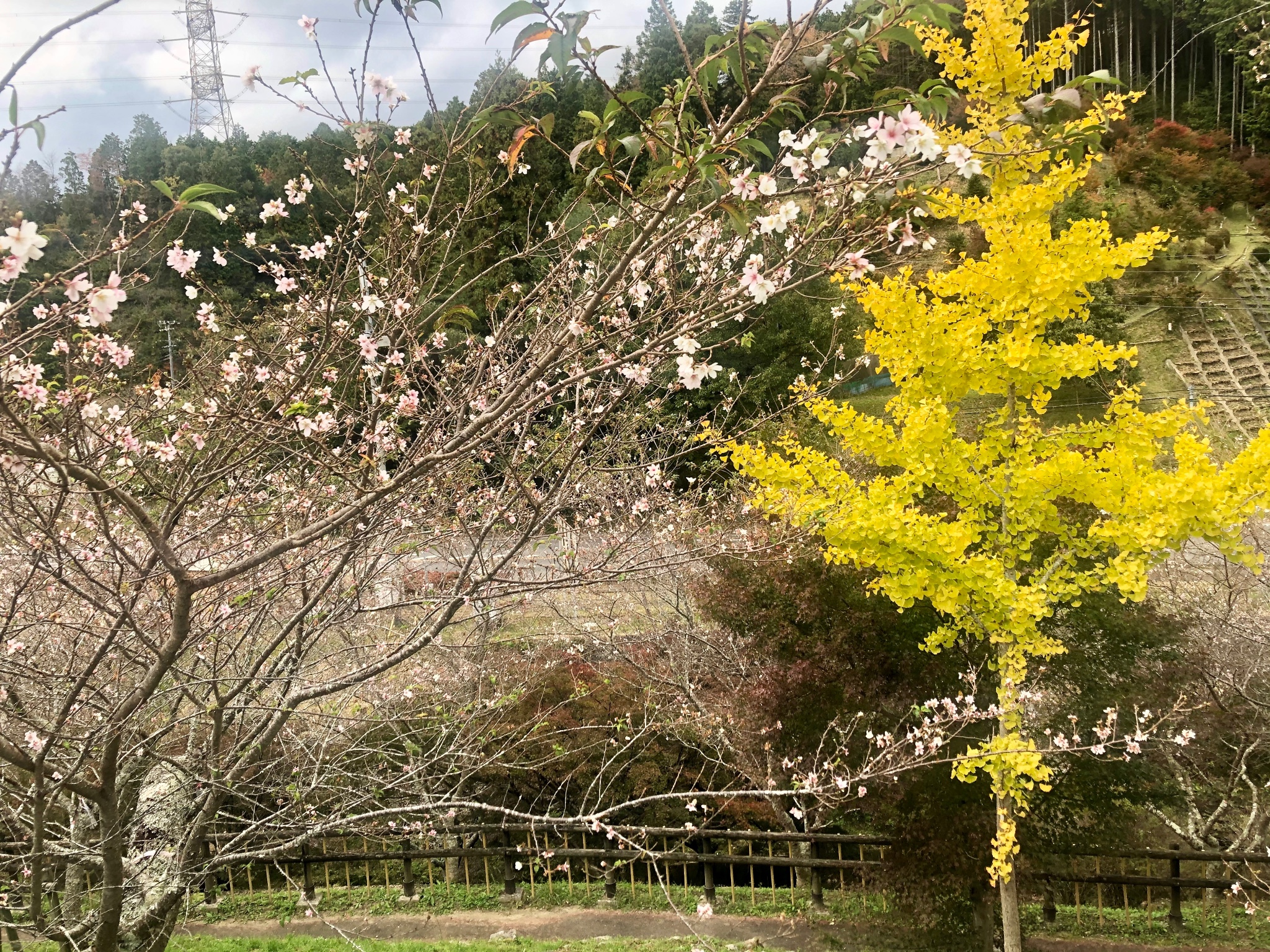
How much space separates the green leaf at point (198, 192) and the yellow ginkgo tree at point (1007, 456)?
11.1 feet

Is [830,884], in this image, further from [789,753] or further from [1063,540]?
[1063,540]

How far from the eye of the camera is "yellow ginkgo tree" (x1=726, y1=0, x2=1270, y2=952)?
4.23m

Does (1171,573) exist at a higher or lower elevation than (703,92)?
lower

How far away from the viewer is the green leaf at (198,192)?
1.18 m

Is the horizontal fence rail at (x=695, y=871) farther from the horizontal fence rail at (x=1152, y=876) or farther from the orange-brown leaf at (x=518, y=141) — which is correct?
the orange-brown leaf at (x=518, y=141)

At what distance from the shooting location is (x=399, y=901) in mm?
6977

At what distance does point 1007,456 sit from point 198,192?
462cm

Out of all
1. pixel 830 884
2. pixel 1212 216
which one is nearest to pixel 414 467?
pixel 830 884

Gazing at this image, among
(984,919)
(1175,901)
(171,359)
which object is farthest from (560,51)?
(1175,901)

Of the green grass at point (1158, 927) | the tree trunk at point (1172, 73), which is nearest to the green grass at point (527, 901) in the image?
the green grass at point (1158, 927)

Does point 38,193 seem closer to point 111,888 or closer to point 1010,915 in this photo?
point 111,888

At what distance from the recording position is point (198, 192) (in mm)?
1202

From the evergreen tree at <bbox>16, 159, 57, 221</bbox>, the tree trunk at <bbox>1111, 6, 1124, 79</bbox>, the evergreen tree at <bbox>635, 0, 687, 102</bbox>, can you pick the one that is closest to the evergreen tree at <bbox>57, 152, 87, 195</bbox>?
the evergreen tree at <bbox>16, 159, 57, 221</bbox>

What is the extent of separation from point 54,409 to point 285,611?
316 cm
